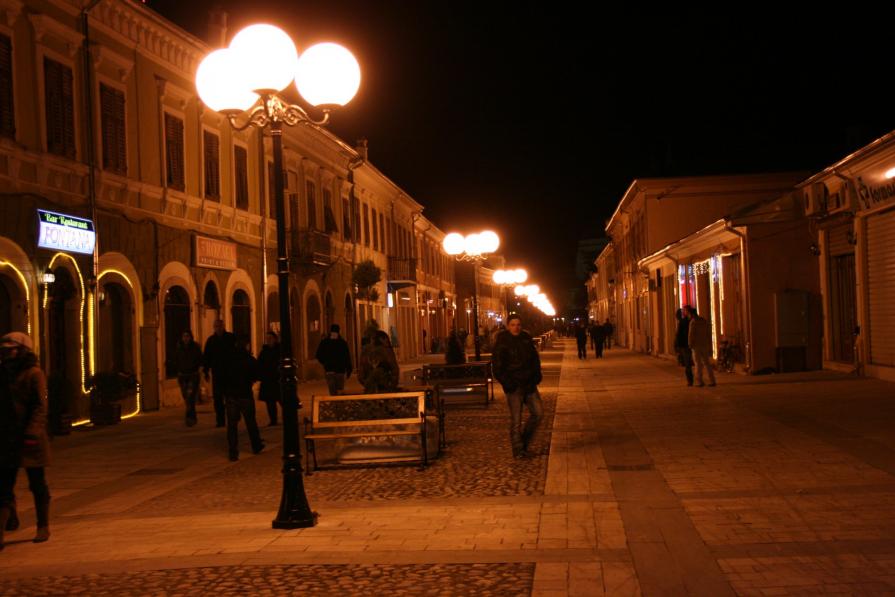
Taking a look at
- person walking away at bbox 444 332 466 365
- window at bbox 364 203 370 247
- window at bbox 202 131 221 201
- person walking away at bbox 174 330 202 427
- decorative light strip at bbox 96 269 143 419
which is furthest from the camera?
A: window at bbox 364 203 370 247

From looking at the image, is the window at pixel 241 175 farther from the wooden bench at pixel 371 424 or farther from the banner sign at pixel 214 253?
the wooden bench at pixel 371 424

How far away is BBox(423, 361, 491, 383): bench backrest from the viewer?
1878 centimetres

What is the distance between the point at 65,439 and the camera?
15.3 meters

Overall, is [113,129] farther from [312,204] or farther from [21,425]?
[312,204]

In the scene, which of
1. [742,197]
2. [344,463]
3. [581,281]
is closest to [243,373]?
[344,463]

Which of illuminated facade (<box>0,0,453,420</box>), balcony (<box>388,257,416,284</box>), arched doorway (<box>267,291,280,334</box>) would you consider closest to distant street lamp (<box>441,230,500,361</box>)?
illuminated facade (<box>0,0,453,420</box>)

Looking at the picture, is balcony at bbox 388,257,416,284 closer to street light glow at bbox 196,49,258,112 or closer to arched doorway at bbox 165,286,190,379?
arched doorway at bbox 165,286,190,379

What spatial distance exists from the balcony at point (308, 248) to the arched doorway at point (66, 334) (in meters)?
11.0

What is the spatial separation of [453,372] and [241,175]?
30.3ft

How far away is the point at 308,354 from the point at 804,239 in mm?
14476

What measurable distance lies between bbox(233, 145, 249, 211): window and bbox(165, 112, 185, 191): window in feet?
10.2

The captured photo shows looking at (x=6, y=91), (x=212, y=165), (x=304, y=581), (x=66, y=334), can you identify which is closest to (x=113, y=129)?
(x=6, y=91)

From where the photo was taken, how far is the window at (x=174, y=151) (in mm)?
20719

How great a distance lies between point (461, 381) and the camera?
61.3 ft
